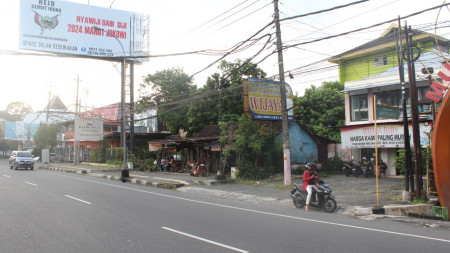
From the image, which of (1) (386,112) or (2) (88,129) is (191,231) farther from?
(2) (88,129)

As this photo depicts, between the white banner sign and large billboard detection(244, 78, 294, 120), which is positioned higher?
the white banner sign

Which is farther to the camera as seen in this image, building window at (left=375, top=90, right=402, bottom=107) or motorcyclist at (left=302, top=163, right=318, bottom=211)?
building window at (left=375, top=90, right=402, bottom=107)

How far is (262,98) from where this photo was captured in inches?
779

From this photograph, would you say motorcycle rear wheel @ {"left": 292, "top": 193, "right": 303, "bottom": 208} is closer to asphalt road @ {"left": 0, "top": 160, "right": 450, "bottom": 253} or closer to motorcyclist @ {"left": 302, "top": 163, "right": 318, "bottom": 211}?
motorcyclist @ {"left": 302, "top": 163, "right": 318, "bottom": 211}

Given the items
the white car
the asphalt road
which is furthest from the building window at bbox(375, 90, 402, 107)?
the white car

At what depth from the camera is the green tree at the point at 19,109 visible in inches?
3720

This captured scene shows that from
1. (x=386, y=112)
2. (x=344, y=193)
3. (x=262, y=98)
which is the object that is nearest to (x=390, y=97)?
(x=262, y=98)

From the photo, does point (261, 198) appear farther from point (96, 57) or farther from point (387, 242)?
point (96, 57)

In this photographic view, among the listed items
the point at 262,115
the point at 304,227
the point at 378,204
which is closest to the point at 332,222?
the point at 304,227

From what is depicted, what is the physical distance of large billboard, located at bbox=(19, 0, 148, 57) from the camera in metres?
29.6

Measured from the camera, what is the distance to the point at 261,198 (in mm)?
14172

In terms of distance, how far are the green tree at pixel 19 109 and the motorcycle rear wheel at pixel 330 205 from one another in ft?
334

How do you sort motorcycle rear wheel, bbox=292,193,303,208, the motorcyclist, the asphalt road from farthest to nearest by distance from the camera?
motorcycle rear wheel, bbox=292,193,303,208, the motorcyclist, the asphalt road

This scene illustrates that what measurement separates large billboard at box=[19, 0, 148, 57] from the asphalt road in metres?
20.6
